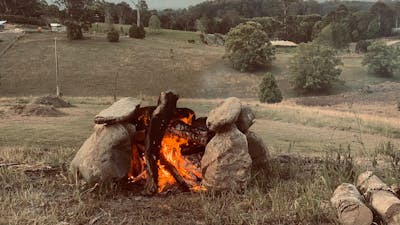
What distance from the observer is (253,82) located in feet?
215

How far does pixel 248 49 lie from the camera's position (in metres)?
72.1

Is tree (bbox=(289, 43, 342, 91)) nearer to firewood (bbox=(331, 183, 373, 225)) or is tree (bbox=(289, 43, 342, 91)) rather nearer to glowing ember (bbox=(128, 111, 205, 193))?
glowing ember (bbox=(128, 111, 205, 193))

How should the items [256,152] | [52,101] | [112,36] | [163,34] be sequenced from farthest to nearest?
[163,34]
[112,36]
[52,101]
[256,152]

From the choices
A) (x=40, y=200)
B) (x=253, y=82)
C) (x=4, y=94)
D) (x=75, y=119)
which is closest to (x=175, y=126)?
(x=40, y=200)

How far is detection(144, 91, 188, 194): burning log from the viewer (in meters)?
8.38

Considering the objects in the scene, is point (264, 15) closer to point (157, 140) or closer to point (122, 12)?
point (122, 12)

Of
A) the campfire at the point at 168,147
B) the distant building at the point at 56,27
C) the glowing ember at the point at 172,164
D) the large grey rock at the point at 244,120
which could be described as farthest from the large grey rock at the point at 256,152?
the distant building at the point at 56,27

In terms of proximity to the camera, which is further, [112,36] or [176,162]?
[112,36]

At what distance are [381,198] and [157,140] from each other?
3726mm

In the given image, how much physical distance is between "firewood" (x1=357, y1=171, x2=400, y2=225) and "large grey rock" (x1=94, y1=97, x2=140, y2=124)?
3.90 metres

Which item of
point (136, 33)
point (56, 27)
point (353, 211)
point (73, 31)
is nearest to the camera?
point (353, 211)

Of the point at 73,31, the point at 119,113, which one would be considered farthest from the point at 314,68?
the point at 119,113

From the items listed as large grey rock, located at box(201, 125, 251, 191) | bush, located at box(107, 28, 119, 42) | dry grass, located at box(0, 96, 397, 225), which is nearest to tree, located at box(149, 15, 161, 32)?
bush, located at box(107, 28, 119, 42)

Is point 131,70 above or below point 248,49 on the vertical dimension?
below
